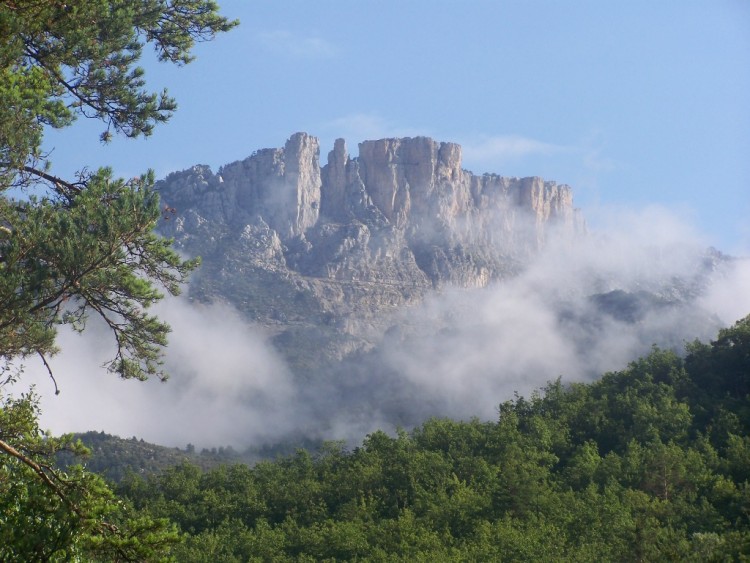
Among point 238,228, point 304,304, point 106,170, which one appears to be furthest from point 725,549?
point 238,228

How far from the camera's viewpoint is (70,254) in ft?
54.1

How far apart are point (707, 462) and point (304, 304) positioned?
140924 mm

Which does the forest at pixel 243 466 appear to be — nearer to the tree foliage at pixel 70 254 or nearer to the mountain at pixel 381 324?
the tree foliage at pixel 70 254

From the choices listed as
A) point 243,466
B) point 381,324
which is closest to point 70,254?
point 243,466

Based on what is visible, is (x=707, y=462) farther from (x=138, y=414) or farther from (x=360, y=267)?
(x=360, y=267)

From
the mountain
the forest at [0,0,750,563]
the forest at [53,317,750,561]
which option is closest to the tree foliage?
the forest at [0,0,750,563]

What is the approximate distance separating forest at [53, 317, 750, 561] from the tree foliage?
15.2m

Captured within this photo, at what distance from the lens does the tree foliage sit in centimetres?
1348

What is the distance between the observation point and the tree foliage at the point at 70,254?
44.2 feet

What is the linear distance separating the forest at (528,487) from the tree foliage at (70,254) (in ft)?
49.8

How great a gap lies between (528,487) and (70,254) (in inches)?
1223

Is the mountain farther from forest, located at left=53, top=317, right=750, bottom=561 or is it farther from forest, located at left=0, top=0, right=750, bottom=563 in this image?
forest, located at left=0, top=0, right=750, bottom=563

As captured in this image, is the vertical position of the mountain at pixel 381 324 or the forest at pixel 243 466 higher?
the mountain at pixel 381 324

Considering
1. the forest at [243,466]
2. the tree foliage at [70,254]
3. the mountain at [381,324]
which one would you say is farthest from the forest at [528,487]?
the mountain at [381,324]
